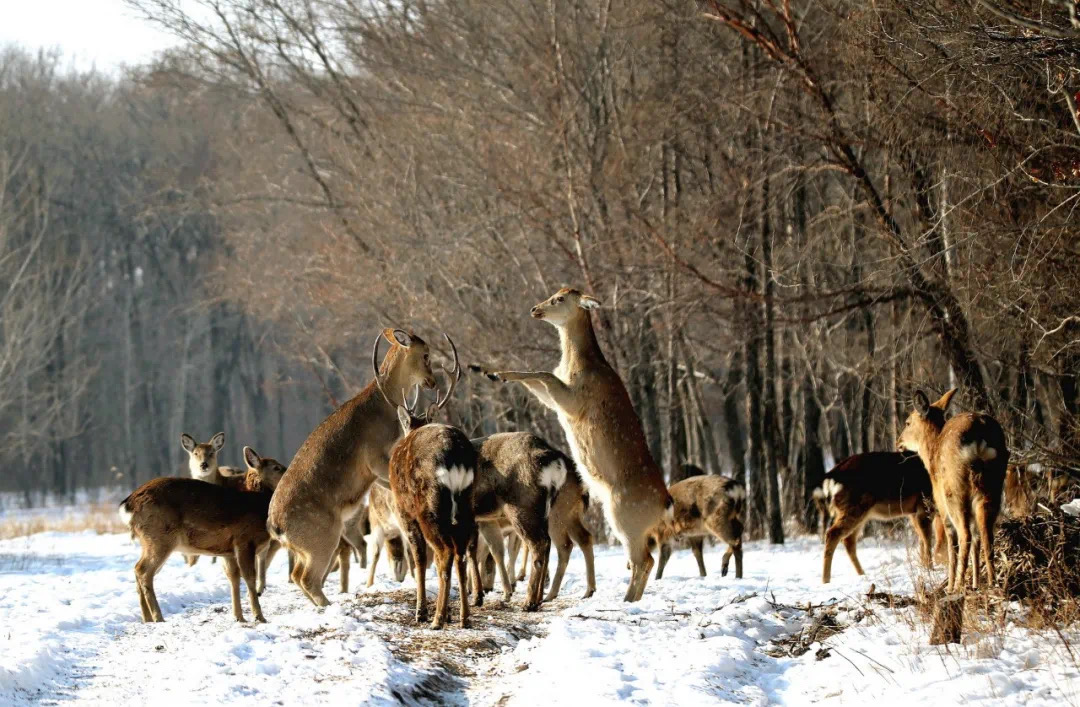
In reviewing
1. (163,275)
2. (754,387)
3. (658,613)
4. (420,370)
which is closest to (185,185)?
(163,275)

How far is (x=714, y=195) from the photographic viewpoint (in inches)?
724

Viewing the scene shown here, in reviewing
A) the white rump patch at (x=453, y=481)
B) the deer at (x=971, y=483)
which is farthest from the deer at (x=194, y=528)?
the deer at (x=971, y=483)

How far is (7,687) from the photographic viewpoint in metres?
7.99

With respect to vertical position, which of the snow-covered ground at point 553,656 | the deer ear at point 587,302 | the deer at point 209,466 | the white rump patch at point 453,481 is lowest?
the snow-covered ground at point 553,656

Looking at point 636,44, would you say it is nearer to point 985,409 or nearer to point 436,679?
point 985,409

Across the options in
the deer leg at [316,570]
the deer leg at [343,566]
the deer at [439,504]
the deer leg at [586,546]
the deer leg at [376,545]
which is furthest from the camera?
the deer leg at [376,545]

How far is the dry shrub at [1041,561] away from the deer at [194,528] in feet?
21.1

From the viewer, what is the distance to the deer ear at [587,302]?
12.5 m

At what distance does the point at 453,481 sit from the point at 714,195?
9642 millimetres

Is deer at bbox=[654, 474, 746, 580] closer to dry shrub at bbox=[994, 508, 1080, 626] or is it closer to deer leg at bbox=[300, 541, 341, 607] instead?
dry shrub at bbox=[994, 508, 1080, 626]

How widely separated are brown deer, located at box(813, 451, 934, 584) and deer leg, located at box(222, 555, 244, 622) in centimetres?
653

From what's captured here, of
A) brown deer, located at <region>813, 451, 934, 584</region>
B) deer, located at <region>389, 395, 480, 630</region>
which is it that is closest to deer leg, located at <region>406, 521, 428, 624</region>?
deer, located at <region>389, 395, 480, 630</region>

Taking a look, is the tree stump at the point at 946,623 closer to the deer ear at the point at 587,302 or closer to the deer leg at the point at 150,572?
the deer ear at the point at 587,302

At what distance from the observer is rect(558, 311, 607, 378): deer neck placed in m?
12.5
